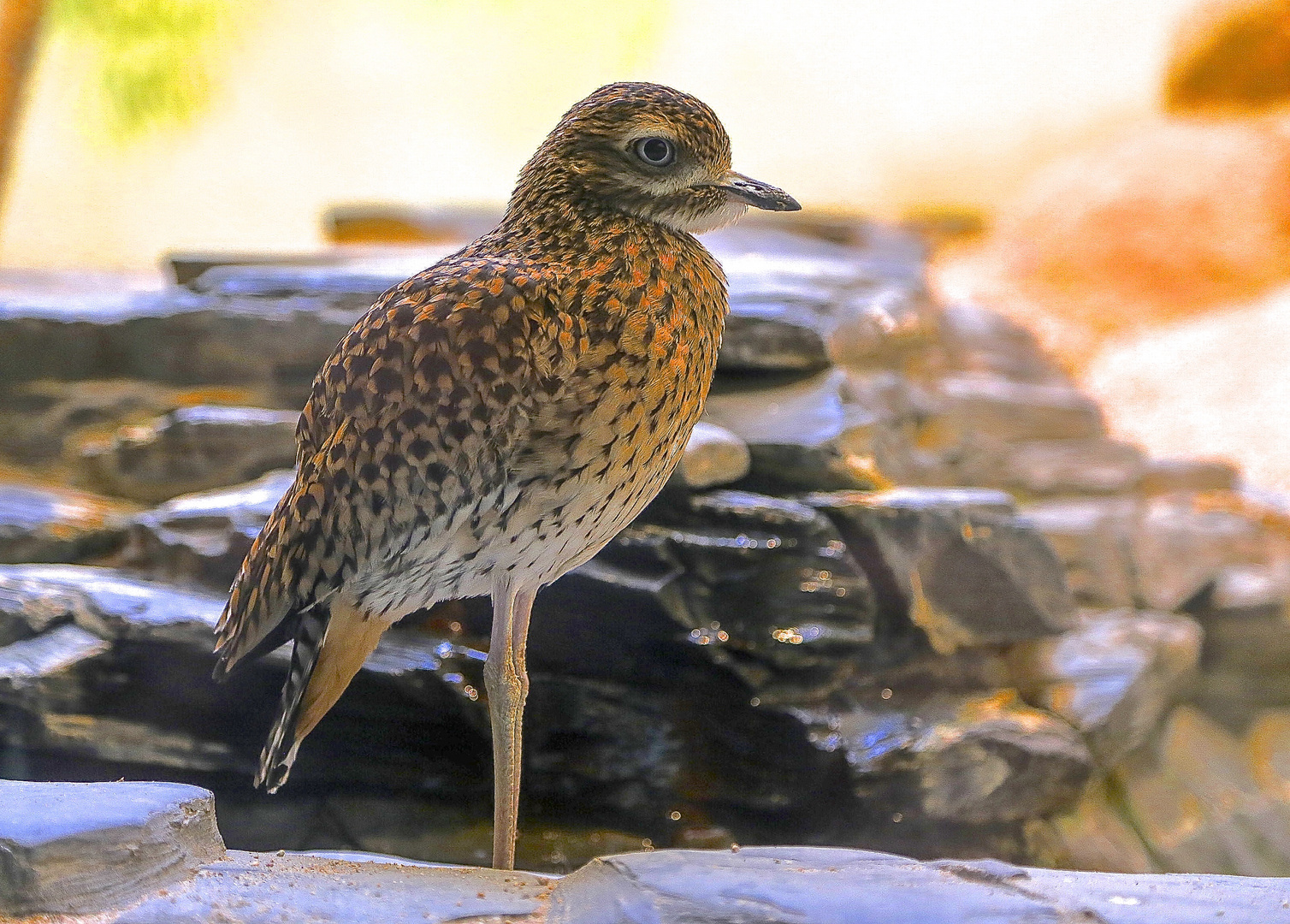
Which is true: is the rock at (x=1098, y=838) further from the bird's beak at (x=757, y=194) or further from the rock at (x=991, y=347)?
the rock at (x=991, y=347)

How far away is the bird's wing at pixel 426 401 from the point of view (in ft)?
5.30

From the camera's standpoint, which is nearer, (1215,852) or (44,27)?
(1215,852)

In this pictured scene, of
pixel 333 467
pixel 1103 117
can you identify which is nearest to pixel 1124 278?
pixel 1103 117

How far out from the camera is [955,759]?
2615 millimetres

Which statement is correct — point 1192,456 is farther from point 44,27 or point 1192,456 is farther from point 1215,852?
point 44,27

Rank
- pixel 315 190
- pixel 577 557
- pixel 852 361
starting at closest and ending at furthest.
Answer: pixel 577 557
pixel 852 361
pixel 315 190

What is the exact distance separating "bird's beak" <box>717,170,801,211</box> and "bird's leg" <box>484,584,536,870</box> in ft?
2.23

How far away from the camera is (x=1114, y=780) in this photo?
3.06m

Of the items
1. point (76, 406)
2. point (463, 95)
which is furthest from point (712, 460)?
point (463, 95)

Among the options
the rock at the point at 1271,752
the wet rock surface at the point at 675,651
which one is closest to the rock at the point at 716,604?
the wet rock surface at the point at 675,651

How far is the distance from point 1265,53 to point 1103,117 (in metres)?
0.91

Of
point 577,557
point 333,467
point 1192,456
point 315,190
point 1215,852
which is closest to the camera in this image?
point 333,467

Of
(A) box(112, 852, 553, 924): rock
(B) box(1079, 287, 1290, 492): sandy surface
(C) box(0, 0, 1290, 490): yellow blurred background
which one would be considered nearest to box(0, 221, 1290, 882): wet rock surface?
(A) box(112, 852, 553, 924): rock

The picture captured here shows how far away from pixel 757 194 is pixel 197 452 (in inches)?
76.5
